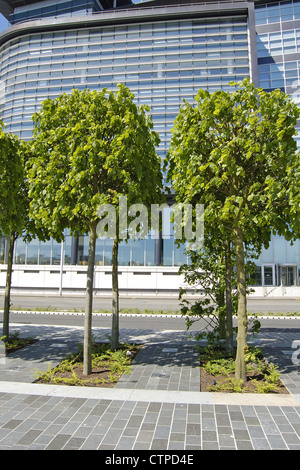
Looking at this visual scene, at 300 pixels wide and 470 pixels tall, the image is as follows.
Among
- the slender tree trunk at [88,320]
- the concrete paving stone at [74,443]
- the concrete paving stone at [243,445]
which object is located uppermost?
the slender tree trunk at [88,320]

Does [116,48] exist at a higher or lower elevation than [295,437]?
higher

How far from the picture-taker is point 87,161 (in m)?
6.95

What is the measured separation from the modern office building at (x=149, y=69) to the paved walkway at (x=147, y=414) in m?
29.9

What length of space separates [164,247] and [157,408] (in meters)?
33.7

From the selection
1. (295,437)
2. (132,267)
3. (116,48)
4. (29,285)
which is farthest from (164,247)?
(295,437)

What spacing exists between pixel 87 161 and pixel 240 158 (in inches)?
129

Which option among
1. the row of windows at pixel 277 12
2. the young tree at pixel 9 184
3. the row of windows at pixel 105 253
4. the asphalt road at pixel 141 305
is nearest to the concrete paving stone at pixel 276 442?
the young tree at pixel 9 184

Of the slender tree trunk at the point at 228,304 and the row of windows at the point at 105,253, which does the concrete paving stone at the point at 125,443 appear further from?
the row of windows at the point at 105,253

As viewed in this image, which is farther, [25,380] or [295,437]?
[25,380]

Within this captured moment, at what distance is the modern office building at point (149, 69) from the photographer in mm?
38469

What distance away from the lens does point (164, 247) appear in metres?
39.1
